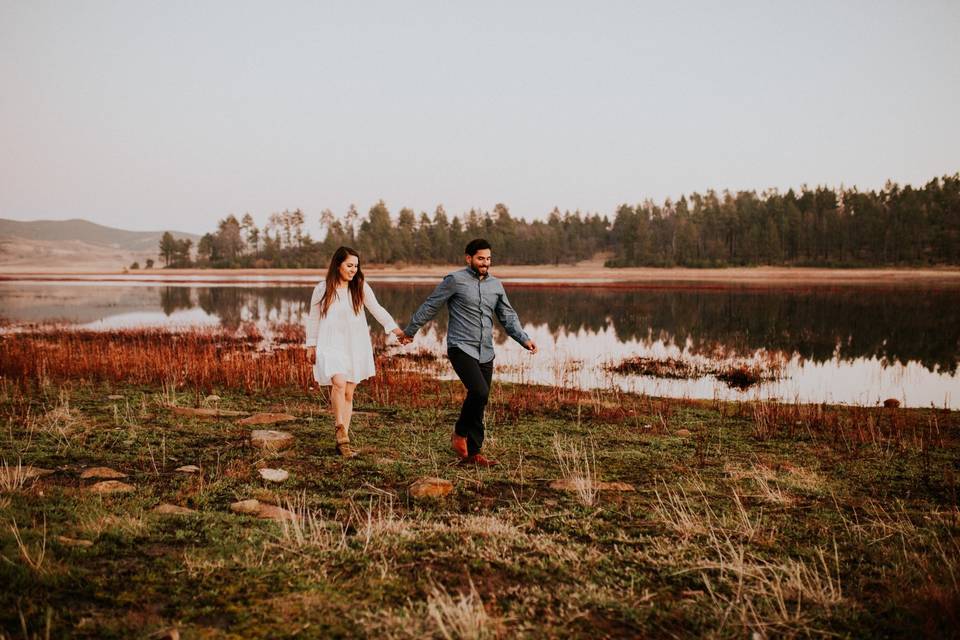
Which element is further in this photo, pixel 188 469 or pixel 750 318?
pixel 750 318

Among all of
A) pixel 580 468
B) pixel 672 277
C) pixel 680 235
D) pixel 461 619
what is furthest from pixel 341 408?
pixel 680 235

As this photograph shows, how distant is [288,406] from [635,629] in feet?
27.7

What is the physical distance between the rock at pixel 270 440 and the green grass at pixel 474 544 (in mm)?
159

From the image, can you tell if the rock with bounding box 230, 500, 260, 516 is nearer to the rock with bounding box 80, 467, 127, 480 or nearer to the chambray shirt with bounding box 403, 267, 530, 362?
the rock with bounding box 80, 467, 127, 480

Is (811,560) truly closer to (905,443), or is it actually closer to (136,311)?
(905,443)

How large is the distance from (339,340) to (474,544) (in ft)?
12.2

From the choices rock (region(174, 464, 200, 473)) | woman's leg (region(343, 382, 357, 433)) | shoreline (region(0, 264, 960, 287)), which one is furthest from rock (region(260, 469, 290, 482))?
shoreline (region(0, 264, 960, 287))

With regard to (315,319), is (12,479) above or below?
below

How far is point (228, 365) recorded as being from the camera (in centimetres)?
1455

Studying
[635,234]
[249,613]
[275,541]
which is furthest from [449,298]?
[635,234]

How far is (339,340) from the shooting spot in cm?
769

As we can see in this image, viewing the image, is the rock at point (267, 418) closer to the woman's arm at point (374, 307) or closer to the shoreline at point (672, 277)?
the woman's arm at point (374, 307)

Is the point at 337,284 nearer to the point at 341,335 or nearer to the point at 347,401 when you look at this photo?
the point at 341,335

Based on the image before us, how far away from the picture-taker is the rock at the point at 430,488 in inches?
236
